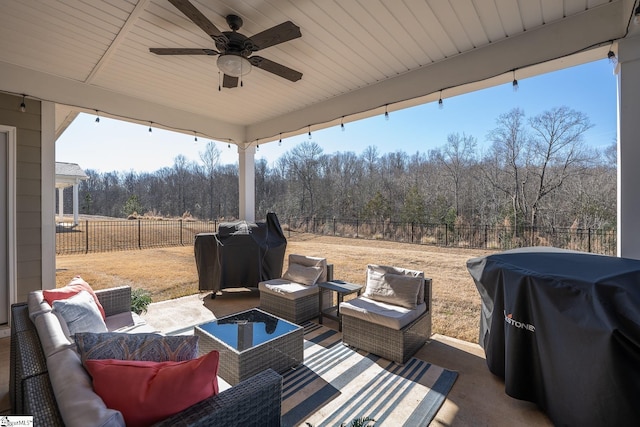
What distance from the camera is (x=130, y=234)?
24.4 ft

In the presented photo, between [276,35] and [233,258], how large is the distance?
3.16 m

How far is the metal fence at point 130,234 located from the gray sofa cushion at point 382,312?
4573mm

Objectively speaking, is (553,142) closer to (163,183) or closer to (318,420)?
(318,420)

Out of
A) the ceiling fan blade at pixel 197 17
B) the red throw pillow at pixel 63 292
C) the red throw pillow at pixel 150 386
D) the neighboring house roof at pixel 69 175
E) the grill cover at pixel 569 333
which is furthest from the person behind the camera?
the neighboring house roof at pixel 69 175

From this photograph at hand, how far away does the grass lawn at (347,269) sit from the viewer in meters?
3.45

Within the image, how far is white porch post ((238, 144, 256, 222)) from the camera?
5.45m

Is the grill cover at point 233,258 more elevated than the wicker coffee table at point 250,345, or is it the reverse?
the grill cover at point 233,258

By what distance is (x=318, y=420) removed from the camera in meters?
1.89

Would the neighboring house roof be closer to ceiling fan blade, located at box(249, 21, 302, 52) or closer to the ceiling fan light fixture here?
the ceiling fan light fixture

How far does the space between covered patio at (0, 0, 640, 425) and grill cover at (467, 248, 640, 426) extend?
0.31m

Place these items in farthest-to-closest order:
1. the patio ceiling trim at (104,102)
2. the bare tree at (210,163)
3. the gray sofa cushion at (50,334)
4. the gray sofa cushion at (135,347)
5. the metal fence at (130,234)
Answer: the bare tree at (210,163) < the metal fence at (130,234) < the patio ceiling trim at (104,102) < the gray sofa cushion at (50,334) < the gray sofa cushion at (135,347)

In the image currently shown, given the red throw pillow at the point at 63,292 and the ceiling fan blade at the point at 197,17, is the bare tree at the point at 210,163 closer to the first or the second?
the red throw pillow at the point at 63,292

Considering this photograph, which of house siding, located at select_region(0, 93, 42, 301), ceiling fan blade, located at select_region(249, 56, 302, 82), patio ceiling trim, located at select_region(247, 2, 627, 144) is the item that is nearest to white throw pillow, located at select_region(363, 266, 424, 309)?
patio ceiling trim, located at select_region(247, 2, 627, 144)

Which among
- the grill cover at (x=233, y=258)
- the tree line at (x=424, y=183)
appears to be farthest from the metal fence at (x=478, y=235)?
the grill cover at (x=233, y=258)
